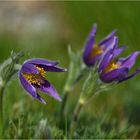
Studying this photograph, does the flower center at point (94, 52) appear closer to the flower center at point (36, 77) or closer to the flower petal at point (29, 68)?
the flower center at point (36, 77)

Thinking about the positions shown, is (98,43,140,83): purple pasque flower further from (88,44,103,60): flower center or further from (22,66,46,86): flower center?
(22,66,46,86): flower center

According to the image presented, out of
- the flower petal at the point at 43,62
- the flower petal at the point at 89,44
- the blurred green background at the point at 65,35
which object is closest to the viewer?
the flower petal at the point at 43,62

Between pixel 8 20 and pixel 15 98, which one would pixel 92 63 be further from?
pixel 8 20

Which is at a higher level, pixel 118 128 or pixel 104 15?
pixel 104 15

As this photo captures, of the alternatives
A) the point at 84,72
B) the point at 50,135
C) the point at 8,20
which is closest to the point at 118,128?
the point at 84,72

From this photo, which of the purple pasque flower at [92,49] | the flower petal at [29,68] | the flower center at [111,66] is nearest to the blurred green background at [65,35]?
the purple pasque flower at [92,49]

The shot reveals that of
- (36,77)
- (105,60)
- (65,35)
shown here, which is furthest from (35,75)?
(65,35)

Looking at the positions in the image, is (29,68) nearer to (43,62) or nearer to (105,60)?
(43,62)
